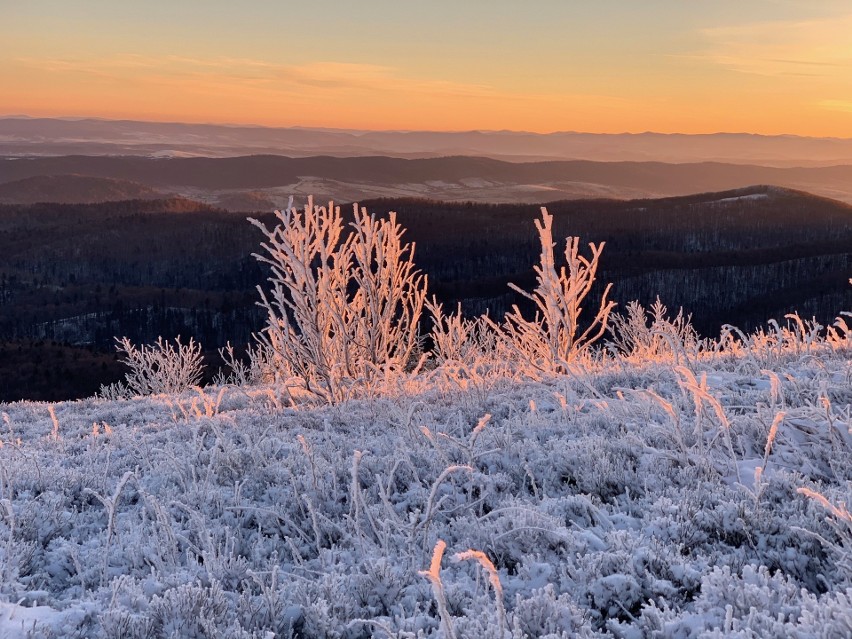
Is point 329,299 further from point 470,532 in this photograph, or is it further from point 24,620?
point 24,620

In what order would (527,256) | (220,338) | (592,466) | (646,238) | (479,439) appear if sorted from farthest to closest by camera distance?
(646,238) → (527,256) → (220,338) → (479,439) → (592,466)

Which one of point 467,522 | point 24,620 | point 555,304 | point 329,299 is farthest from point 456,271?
point 24,620

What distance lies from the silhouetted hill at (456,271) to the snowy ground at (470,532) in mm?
91018

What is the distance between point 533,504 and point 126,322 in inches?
5732

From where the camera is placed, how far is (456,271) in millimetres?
165125

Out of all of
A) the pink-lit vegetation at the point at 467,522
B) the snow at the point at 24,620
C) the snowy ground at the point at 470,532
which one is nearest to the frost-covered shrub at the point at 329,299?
the pink-lit vegetation at the point at 467,522

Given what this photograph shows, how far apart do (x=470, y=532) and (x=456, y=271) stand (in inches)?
6415

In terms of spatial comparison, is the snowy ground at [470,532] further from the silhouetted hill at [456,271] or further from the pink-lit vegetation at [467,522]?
the silhouetted hill at [456,271]

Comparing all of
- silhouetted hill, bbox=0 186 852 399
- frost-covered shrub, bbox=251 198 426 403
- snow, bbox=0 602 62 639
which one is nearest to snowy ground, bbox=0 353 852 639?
snow, bbox=0 602 62 639

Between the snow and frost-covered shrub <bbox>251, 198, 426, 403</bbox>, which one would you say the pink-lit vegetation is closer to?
the snow

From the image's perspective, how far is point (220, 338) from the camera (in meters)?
128

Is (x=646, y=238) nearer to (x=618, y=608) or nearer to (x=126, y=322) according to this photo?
(x=126, y=322)

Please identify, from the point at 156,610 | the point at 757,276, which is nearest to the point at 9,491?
the point at 156,610

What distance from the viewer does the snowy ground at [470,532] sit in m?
2.33
